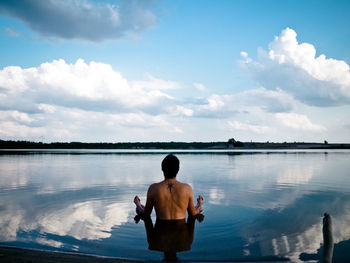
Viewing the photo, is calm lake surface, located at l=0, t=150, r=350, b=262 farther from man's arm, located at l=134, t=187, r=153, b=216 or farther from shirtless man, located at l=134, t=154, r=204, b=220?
shirtless man, located at l=134, t=154, r=204, b=220

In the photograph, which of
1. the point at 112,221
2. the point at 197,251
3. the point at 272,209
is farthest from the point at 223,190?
the point at 197,251

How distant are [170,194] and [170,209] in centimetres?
65

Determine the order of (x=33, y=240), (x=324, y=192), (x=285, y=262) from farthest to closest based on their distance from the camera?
(x=324, y=192) → (x=33, y=240) → (x=285, y=262)

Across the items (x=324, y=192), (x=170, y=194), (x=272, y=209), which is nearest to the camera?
(x=170, y=194)

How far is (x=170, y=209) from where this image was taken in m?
8.21

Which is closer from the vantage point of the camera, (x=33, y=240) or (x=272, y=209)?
(x=33, y=240)

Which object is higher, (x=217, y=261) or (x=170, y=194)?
(x=170, y=194)

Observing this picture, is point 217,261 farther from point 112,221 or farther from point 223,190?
point 223,190

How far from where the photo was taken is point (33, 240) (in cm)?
715

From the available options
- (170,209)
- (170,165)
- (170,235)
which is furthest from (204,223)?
(170,165)

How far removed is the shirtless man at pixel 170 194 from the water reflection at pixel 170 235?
0.27 m

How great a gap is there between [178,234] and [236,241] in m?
1.52

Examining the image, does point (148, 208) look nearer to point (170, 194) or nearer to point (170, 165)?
point (170, 194)

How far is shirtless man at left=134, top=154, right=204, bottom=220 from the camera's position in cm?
779
